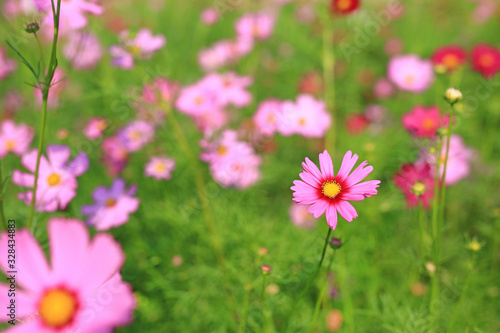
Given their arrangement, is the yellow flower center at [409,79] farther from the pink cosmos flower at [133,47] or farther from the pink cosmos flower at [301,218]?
the pink cosmos flower at [133,47]

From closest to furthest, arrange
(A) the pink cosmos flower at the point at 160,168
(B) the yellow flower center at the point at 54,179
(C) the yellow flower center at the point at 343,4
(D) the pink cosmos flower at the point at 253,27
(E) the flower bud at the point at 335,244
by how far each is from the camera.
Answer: (E) the flower bud at the point at 335,244, (B) the yellow flower center at the point at 54,179, (A) the pink cosmos flower at the point at 160,168, (C) the yellow flower center at the point at 343,4, (D) the pink cosmos flower at the point at 253,27

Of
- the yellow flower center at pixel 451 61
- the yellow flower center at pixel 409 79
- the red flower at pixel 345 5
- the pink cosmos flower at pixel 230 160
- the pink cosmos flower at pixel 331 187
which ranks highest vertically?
the yellow flower center at pixel 409 79

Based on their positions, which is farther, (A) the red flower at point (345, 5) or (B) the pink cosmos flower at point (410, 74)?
(B) the pink cosmos flower at point (410, 74)

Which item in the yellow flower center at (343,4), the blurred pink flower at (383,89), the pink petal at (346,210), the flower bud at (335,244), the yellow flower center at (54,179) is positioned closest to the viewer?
the pink petal at (346,210)

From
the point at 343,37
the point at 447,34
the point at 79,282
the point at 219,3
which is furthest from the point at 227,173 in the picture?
the point at 447,34

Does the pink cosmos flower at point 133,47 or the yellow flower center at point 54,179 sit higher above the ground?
the pink cosmos flower at point 133,47

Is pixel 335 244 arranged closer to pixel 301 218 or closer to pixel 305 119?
pixel 301 218

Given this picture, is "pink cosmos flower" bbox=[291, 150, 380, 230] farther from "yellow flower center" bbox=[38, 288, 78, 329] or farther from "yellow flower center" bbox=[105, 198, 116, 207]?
"yellow flower center" bbox=[105, 198, 116, 207]

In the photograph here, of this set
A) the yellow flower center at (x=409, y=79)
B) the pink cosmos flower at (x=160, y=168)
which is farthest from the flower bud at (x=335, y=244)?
the yellow flower center at (x=409, y=79)
